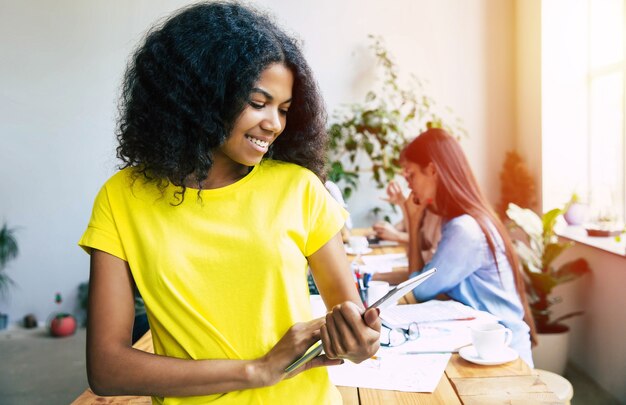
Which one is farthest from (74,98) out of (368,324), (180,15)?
(368,324)

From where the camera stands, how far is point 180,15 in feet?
3.14

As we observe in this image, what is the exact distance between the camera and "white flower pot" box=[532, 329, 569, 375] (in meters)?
3.16

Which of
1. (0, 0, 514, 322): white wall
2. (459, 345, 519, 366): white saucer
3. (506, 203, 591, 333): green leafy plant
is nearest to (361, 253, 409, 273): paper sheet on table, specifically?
(506, 203, 591, 333): green leafy plant

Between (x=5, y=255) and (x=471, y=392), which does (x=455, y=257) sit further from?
(x=5, y=255)

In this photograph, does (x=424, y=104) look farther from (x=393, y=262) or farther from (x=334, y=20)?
(x=393, y=262)

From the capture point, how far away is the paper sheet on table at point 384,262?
262 cm

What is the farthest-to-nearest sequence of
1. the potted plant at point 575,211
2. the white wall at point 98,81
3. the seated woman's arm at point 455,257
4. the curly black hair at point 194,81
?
1. the white wall at point 98,81
2. the potted plant at point 575,211
3. the seated woman's arm at point 455,257
4. the curly black hair at point 194,81

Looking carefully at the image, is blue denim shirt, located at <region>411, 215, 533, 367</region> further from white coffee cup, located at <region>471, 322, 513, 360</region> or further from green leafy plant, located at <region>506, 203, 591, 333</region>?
green leafy plant, located at <region>506, 203, 591, 333</region>

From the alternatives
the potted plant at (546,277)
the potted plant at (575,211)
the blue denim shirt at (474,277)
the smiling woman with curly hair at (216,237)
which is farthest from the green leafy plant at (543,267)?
the smiling woman with curly hair at (216,237)

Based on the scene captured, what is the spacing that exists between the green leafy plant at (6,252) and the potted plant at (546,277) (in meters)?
3.70

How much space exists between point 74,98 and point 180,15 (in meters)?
3.93

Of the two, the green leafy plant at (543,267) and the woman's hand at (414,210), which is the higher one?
the woman's hand at (414,210)

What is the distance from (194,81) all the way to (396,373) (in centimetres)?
83

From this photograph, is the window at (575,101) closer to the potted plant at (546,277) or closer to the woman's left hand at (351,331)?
the potted plant at (546,277)
